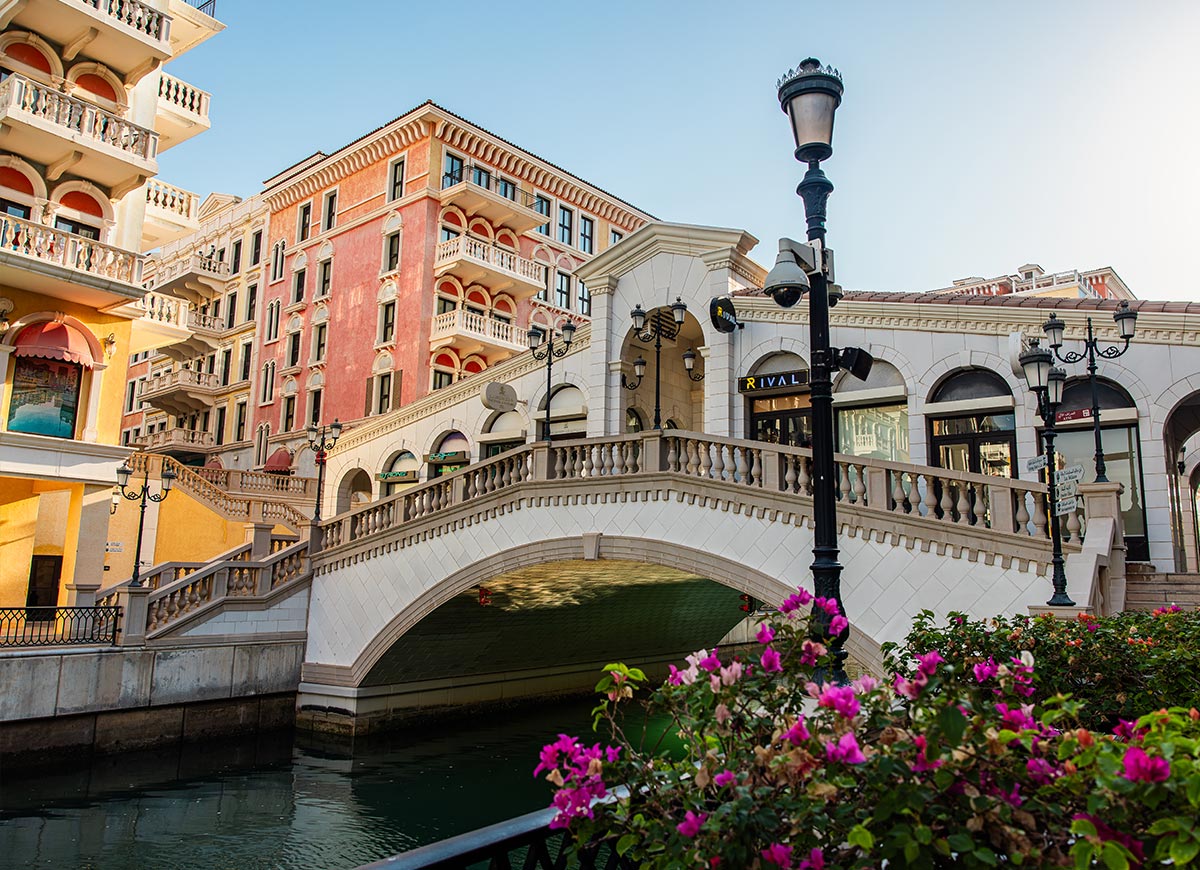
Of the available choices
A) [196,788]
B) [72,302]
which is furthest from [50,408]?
[196,788]

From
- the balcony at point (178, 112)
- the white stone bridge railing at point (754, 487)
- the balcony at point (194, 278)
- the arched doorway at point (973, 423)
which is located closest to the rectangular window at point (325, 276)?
the balcony at point (194, 278)

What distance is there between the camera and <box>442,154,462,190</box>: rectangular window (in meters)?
34.4

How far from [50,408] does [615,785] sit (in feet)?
71.5

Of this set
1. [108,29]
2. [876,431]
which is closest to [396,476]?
[108,29]

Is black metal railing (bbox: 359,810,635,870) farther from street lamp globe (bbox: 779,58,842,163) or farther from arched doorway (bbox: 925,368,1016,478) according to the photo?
arched doorway (bbox: 925,368,1016,478)

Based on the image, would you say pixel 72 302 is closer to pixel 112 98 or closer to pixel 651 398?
pixel 112 98

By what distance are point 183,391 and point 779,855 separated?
42.9 meters

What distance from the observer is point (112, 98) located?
71.5 ft

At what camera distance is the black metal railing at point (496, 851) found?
2.97 meters

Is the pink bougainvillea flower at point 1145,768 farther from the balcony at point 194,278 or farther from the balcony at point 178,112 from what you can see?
the balcony at point 194,278

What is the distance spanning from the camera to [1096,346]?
16.1 m

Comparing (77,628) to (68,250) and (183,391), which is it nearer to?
(68,250)

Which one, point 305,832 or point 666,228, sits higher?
point 666,228


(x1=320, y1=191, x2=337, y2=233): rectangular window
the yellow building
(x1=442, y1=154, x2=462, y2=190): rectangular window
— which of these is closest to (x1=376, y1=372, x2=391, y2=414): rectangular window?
(x1=442, y1=154, x2=462, y2=190): rectangular window
